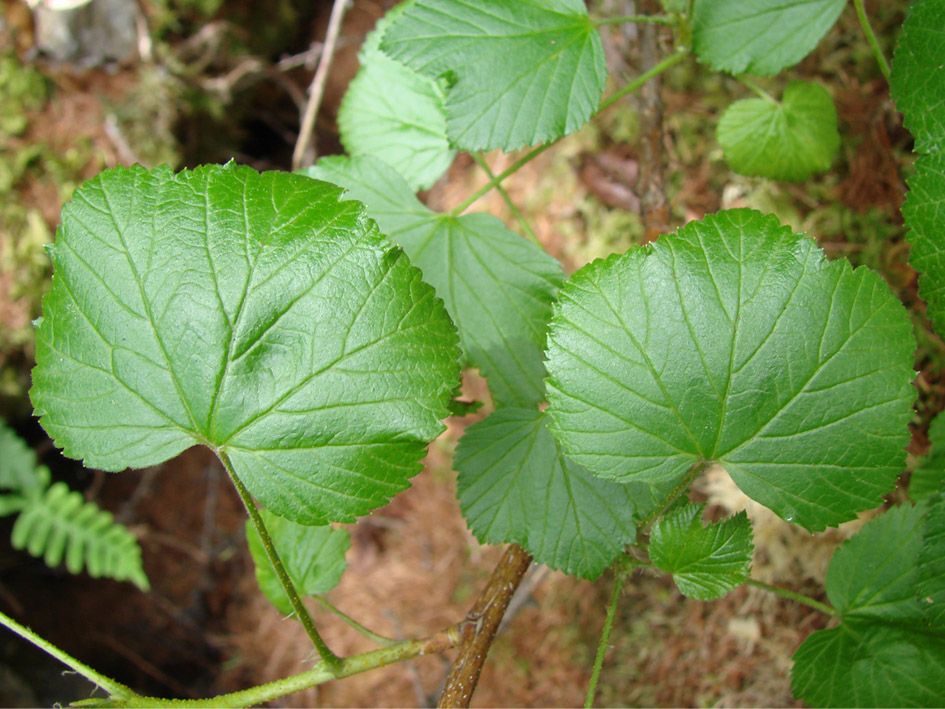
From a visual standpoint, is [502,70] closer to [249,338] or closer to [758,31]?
[758,31]

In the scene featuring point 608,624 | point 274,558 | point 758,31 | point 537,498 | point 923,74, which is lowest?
point 608,624

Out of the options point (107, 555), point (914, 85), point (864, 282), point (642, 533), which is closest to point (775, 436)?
point (864, 282)

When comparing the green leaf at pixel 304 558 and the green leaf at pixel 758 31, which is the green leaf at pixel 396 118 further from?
the green leaf at pixel 304 558

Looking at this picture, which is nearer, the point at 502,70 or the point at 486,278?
the point at 502,70

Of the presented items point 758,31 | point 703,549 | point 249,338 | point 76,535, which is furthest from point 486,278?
point 76,535

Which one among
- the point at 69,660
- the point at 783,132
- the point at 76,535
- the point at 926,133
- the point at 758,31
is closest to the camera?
the point at 69,660

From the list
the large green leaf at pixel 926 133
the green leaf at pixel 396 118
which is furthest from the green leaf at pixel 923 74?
the green leaf at pixel 396 118

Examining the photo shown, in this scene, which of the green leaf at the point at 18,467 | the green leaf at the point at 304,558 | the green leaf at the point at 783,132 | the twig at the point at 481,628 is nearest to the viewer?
the twig at the point at 481,628
